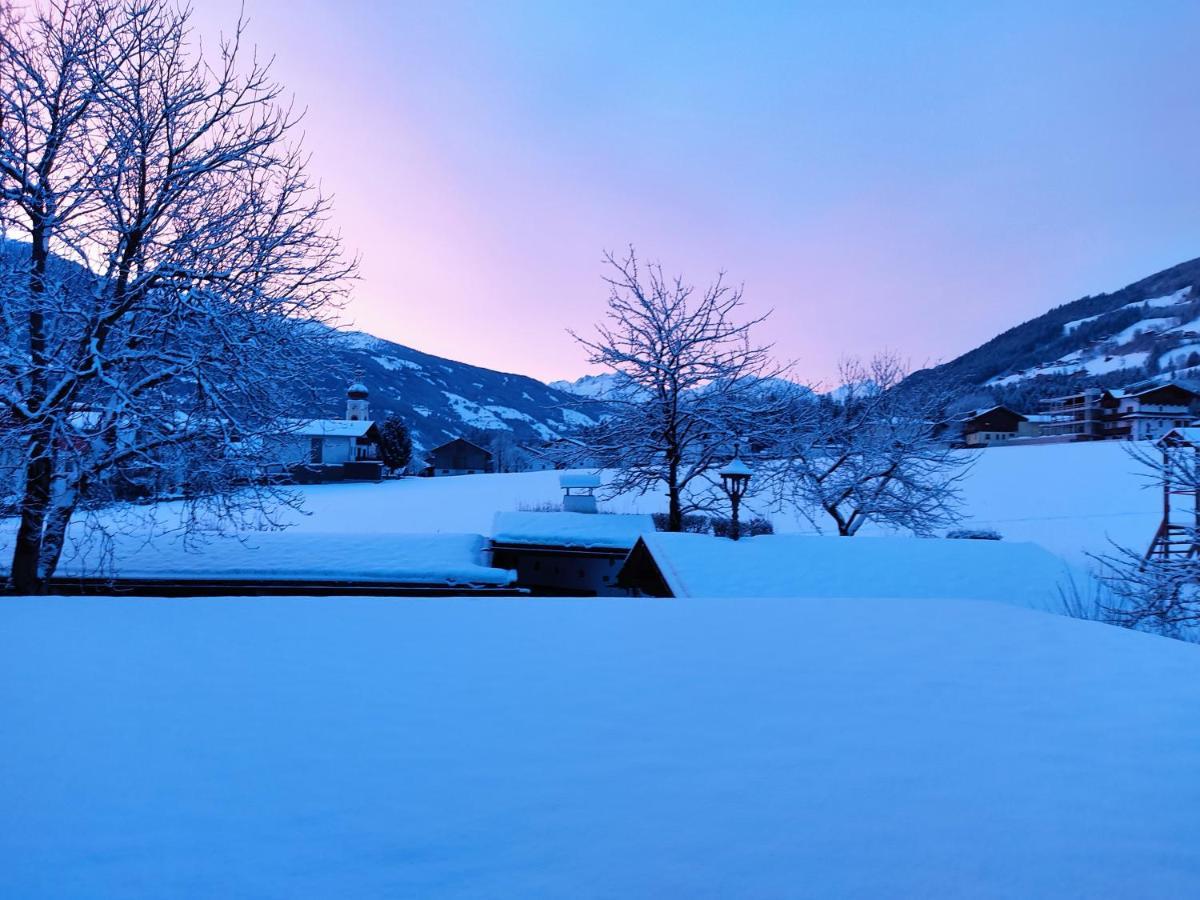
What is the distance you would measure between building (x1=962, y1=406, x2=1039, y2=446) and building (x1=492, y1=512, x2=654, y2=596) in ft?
196

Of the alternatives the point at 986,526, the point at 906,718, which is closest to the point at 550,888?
the point at 906,718

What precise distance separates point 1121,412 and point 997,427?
34.6ft

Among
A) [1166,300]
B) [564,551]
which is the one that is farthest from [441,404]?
[1166,300]

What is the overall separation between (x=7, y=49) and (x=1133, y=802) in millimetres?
13243

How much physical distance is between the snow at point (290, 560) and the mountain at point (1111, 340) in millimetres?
108737

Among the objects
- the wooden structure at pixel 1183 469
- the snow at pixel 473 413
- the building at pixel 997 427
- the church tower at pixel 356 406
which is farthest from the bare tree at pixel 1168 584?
the snow at pixel 473 413

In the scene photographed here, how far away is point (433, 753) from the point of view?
2.60 meters

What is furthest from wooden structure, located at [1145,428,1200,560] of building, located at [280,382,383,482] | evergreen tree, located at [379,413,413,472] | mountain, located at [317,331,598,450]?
mountain, located at [317,331,598,450]

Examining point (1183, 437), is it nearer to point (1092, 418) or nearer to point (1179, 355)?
point (1092, 418)

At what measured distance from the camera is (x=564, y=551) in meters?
17.6

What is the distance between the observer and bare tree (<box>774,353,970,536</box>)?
2202 centimetres

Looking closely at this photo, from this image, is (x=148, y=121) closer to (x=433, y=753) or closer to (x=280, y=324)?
(x=280, y=324)

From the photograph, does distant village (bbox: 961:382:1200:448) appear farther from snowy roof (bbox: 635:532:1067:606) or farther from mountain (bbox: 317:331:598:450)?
mountain (bbox: 317:331:598:450)

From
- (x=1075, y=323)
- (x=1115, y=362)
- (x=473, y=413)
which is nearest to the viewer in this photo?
(x=1115, y=362)
